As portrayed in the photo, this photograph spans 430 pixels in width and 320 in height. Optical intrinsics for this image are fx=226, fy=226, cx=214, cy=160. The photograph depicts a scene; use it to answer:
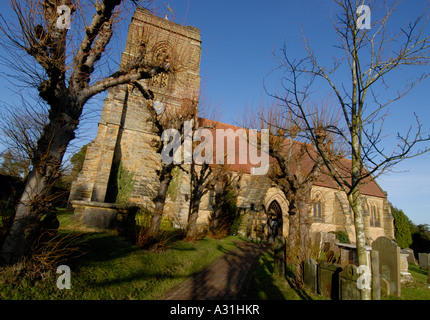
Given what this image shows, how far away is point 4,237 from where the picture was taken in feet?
11.0

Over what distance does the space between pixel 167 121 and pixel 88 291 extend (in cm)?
654

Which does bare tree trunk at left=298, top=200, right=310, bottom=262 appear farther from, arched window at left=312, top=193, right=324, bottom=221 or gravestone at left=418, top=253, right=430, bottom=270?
arched window at left=312, top=193, right=324, bottom=221

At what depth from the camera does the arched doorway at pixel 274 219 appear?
18.0 m

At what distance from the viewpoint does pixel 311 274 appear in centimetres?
630

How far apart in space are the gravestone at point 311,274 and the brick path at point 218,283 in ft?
5.56

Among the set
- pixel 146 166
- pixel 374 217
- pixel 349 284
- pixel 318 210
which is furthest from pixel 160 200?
pixel 374 217

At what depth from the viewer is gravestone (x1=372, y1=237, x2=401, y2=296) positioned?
676 cm

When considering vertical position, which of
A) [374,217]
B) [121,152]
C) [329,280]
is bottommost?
[329,280]

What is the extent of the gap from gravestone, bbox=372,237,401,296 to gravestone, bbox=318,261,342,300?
2.61m

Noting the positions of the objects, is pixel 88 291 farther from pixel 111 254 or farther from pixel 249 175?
pixel 249 175

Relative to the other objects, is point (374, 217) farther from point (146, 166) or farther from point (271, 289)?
point (271, 289)

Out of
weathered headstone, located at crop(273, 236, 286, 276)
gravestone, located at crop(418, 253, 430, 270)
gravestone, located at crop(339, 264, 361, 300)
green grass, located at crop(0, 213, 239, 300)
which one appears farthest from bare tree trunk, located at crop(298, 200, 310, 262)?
gravestone, located at crop(418, 253, 430, 270)

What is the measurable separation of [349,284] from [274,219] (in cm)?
1383
